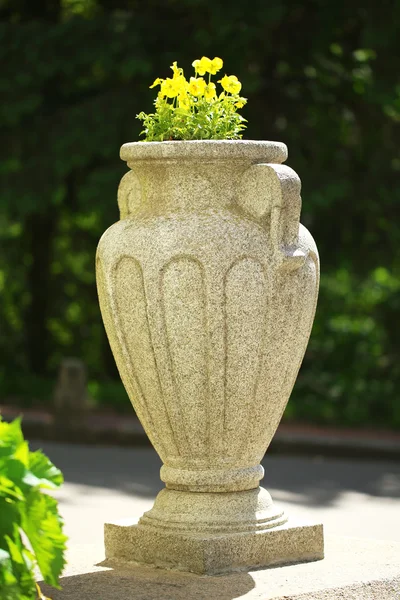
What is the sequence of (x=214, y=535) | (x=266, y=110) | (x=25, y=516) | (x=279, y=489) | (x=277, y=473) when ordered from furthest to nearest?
1. (x=266, y=110)
2. (x=277, y=473)
3. (x=279, y=489)
4. (x=214, y=535)
5. (x=25, y=516)

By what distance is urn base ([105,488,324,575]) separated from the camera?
506cm

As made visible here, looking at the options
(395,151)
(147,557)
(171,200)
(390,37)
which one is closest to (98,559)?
(147,557)

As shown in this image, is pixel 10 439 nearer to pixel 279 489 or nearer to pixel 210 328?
pixel 210 328

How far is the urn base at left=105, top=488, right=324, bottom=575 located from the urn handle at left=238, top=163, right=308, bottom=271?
42.6 inches

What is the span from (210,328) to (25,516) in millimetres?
1269

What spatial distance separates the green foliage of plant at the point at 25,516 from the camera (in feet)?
13.2

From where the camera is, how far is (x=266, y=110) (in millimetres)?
12469

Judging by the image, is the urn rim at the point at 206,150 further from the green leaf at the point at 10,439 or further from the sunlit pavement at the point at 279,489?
the sunlit pavement at the point at 279,489

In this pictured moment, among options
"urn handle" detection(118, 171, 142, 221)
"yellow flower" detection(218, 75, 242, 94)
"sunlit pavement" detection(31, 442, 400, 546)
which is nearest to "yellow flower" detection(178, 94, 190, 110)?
"yellow flower" detection(218, 75, 242, 94)

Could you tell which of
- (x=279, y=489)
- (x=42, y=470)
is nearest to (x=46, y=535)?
(x=42, y=470)

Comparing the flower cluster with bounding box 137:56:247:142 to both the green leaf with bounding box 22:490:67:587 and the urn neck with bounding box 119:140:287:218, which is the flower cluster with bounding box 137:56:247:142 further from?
the green leaf with bounding box 22:490:67:587

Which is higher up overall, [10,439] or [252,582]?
[10,439]

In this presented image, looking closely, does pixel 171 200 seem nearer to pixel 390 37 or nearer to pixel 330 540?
pixel 330 540

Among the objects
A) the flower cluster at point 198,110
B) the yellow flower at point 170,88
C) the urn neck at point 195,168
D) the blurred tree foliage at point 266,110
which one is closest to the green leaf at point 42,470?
the urn neck at point 195,168
